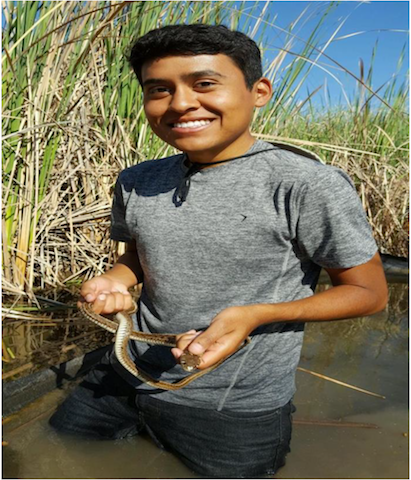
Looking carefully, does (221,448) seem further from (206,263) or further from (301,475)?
(206,263)

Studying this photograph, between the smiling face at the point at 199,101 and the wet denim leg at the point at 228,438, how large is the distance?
0.78 metres

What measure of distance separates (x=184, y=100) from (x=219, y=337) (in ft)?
2.14

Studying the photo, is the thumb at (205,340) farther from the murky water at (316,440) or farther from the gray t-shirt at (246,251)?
the murky water at (316,440)

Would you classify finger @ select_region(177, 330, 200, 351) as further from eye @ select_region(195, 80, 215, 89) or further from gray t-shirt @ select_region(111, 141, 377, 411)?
eye @ select_region(195, 80, 215, 89)

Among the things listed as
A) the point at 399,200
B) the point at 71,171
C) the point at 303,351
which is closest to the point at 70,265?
the point at 71,171

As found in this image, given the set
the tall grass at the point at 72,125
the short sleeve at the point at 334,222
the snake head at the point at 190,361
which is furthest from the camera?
the tall grass at the point at 72,125

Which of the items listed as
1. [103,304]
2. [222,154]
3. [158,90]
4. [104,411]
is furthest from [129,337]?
[158,90]

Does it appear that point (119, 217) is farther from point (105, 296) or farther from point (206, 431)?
point (206, 431)

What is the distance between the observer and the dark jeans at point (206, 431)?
161 centimetres

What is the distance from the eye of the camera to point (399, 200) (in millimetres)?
4266

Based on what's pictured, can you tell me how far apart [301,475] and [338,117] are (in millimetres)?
4289

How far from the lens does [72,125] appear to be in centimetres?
306

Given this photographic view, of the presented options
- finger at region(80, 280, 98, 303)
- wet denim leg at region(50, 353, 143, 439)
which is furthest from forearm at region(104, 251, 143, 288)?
wet denim leg at region(50, 353, 143, 439)

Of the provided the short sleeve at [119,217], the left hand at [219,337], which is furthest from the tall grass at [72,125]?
the left hand at [219,337]
